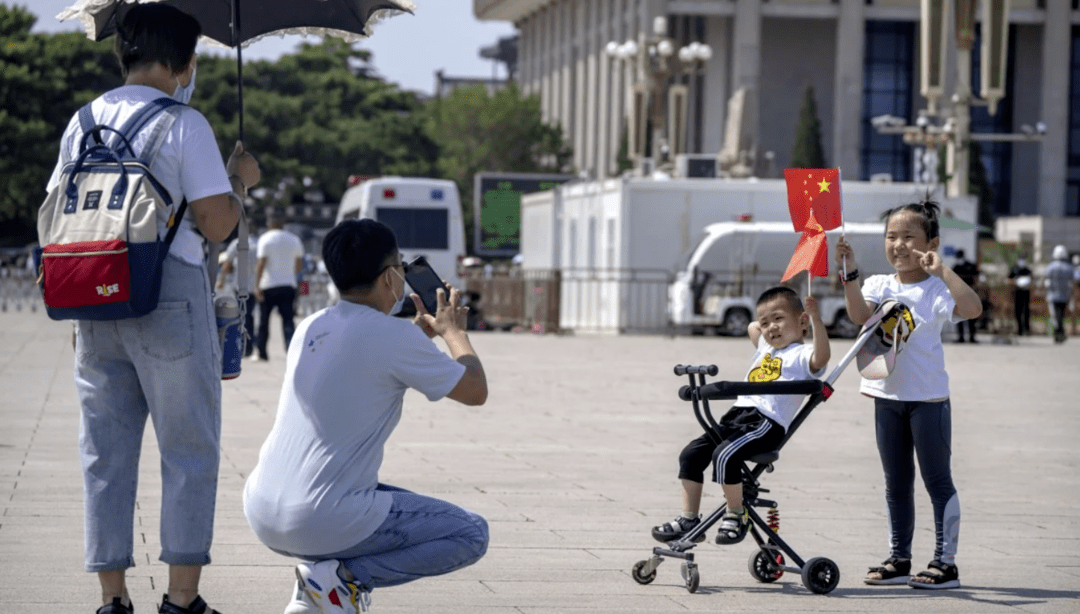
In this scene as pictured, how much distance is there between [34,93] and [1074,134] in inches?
1742

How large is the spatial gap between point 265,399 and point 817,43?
64.1 metres

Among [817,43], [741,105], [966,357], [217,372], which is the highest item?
[817,43]

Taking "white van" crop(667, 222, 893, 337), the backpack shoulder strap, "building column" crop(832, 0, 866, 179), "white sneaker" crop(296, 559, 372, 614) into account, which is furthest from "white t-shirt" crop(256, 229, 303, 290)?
"building column" crop(832, 0, 866, 179)

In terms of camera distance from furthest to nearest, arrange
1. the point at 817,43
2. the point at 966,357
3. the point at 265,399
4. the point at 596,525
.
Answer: the point at 817,43, the point at 966,357, the point at 265,399, the point at 596,525

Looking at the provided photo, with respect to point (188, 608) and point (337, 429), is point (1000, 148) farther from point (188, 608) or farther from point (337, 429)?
point (337, 429)

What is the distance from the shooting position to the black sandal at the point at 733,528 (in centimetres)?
605

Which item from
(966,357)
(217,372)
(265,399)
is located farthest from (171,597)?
(966,357)

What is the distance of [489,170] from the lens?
77.8 m

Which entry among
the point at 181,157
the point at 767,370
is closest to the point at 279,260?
the point at 767,370

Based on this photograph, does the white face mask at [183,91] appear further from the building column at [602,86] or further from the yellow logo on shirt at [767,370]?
the building column at [602,86]

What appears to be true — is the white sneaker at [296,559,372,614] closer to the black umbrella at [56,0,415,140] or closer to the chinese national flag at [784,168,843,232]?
the chinese national flag at [784,168,843,232]

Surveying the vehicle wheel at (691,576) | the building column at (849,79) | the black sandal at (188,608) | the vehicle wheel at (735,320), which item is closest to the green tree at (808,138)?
the building column at (849,79)

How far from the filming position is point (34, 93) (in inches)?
2464

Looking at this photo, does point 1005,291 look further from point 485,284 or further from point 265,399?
point 265,399
